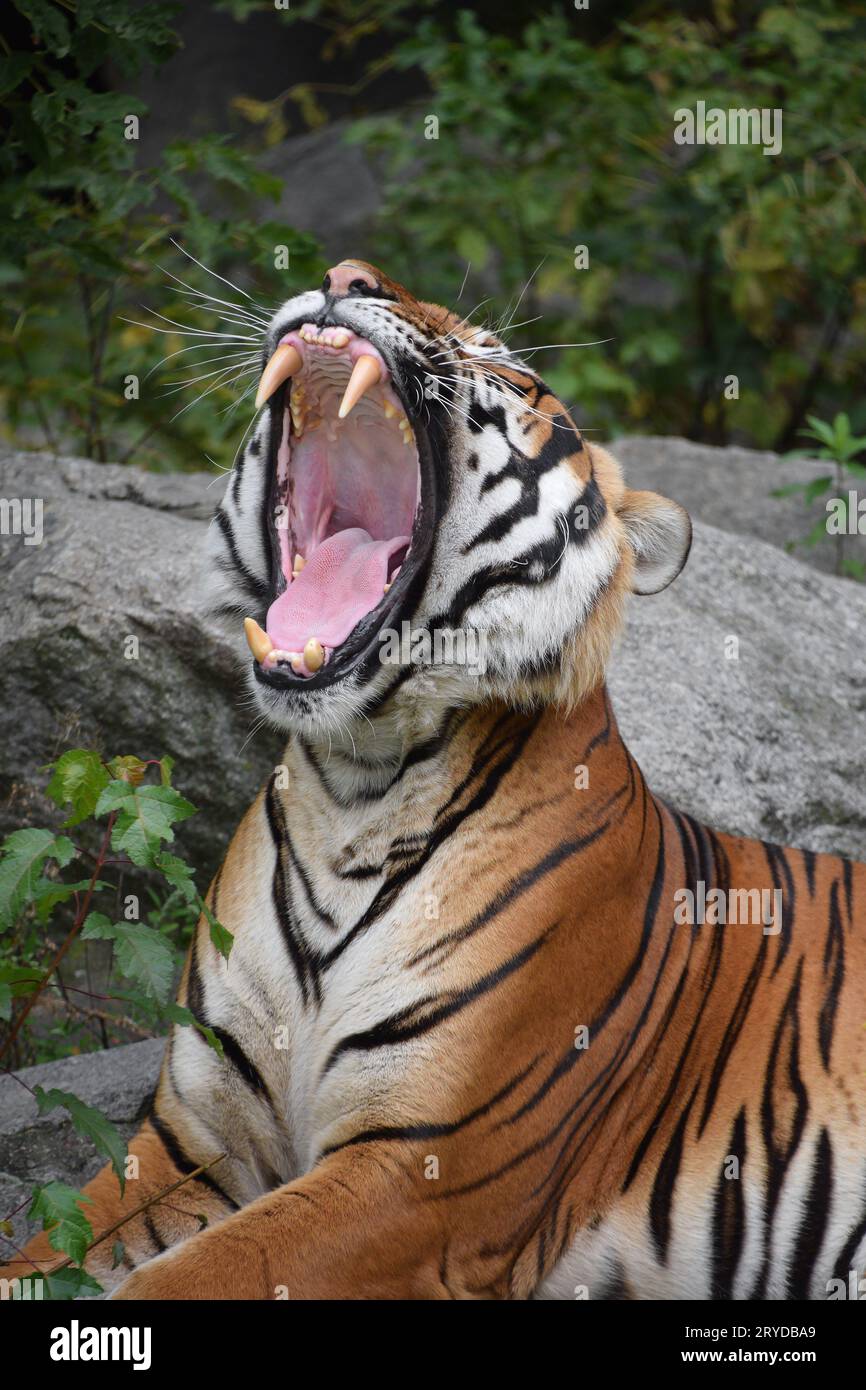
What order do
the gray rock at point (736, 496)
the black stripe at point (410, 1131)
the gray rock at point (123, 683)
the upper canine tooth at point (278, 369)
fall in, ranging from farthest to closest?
the gray rock at point (736, 496) < the gray rock at point (123, 683) < the upper canine tooth at point (278, 369) < the black stripe at point (410, 1131)

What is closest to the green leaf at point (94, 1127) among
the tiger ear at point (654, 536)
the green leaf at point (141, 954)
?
the green leaf at point (141, 954)

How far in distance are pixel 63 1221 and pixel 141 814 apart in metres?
0.58

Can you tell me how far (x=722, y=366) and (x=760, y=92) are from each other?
121cm

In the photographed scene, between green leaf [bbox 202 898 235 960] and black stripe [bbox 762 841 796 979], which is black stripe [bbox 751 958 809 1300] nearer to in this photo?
black stripe [bbox 762 841 796 979]

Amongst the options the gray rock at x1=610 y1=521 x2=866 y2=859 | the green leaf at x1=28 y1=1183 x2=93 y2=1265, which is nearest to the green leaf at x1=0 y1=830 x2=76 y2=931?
the green leaf at x1=28 y1=1183 x2=93 y2=1265

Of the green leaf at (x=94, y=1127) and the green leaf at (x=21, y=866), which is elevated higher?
the green leaf at (x=21, y=866)

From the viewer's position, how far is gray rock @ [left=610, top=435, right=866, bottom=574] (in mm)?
5465

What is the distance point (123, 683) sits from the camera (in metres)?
3.91

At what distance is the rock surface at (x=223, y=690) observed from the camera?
390cm

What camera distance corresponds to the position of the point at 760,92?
7.29 metres

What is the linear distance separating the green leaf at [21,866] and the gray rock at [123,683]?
1475 mm

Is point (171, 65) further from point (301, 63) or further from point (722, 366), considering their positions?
point (722, 366)

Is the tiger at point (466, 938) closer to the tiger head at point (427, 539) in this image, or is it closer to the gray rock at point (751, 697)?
the tiger head at point (427, 539)
